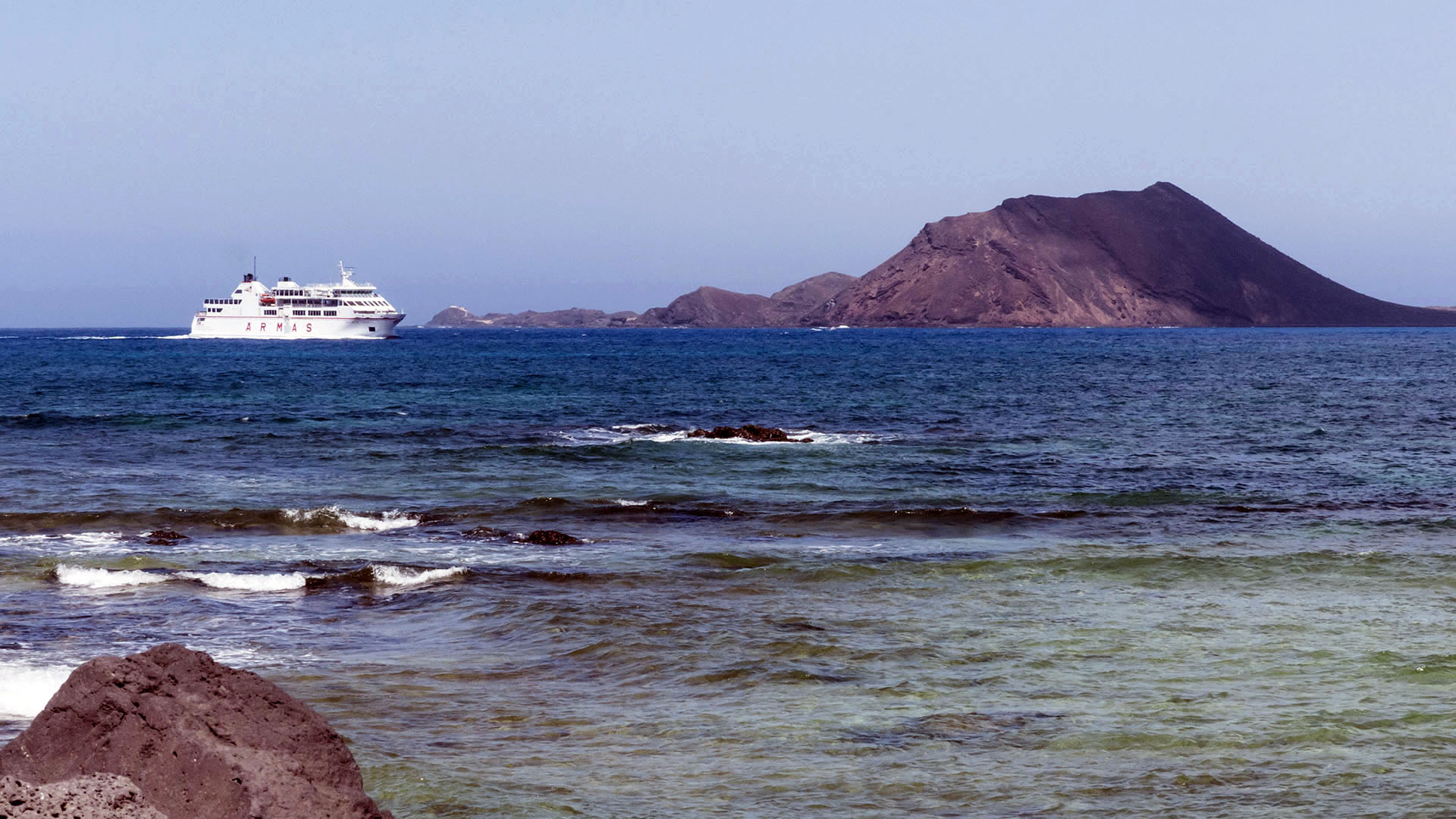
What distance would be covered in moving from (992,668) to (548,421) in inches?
1165

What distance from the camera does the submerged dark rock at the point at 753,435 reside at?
3188 centimetres

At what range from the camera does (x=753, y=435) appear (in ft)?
105

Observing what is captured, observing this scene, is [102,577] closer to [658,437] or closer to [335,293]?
[658,437]

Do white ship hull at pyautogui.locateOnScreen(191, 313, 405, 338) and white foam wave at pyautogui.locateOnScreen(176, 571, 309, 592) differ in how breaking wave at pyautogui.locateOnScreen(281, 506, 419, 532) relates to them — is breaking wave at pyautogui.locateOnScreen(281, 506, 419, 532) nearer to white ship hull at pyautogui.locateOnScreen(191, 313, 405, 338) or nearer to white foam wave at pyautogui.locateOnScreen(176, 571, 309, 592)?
white foam wave at pyautogui.locateOnScreen(176, 571, 309, 592)

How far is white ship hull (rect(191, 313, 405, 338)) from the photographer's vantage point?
443ft

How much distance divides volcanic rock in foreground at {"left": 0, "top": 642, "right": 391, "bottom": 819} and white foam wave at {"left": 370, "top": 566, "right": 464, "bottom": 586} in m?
9.03

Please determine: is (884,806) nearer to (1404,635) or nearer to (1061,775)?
(1061,775)

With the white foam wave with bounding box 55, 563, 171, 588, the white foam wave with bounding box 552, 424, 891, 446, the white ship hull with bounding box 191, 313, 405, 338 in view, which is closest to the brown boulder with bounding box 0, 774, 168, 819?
the white foam wave with bounding box 55, 563, 171, 588

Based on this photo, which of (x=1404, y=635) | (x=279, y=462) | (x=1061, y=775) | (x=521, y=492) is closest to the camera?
(x=1061, y=775)

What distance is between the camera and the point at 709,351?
117 m

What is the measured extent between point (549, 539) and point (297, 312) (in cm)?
12625

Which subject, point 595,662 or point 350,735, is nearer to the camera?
point 350,735

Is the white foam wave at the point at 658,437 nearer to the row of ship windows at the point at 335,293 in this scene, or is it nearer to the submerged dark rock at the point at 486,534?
the submerged dark rock at the point at 486,534

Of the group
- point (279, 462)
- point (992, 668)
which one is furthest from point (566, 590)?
point (279, 462)
